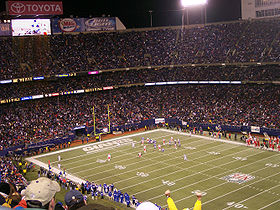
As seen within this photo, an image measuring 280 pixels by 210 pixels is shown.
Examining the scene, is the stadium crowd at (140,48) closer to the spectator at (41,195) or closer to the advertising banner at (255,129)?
the advertising banner at (255,129)

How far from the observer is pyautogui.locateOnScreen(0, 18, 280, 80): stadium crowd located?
42844mm

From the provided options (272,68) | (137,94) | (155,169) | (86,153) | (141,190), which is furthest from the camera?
(137,94)

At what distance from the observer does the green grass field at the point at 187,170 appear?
2106 cm

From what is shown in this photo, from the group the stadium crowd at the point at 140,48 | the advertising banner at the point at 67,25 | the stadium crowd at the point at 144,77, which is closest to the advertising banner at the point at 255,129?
the stadium crowd at the point at 144,77

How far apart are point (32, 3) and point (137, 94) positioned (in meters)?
18.7

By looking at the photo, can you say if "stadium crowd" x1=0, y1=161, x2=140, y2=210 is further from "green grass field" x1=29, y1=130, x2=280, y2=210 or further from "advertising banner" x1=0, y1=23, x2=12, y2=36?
"advertising banner" x1=0, y1=23, x2=12, y2=36

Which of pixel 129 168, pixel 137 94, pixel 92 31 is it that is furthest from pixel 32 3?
pixel 129 168

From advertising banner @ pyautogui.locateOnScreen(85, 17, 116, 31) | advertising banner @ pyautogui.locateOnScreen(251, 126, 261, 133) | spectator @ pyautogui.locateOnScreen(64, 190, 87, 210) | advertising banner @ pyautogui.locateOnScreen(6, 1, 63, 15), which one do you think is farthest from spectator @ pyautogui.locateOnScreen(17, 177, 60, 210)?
advertising banner @ pyautogui.locateOnScreen(85, 17, 116, 31)

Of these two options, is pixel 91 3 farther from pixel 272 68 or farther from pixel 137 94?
pixel 272 68

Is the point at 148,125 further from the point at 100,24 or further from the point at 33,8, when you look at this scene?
the point at 33,8

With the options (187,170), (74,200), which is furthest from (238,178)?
(74,200)

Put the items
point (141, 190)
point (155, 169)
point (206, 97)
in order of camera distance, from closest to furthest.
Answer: point (141, 190) → point (155, 169) → point (206, 97)

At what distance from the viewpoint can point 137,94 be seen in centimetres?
4891

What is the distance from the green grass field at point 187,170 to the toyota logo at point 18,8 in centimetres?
1883
